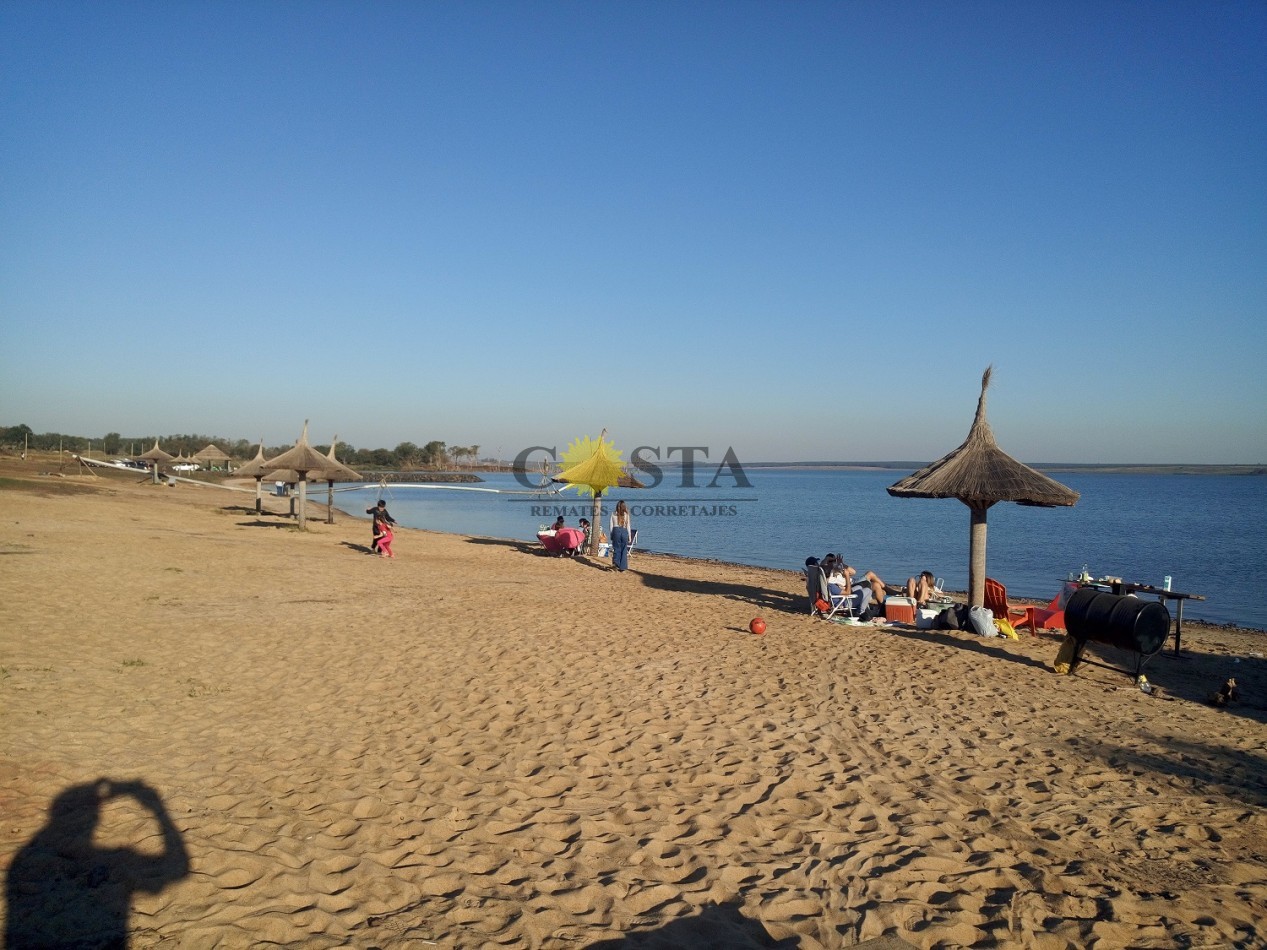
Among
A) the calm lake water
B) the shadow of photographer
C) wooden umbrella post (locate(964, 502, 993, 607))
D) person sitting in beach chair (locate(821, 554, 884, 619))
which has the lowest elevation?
the calm lake water

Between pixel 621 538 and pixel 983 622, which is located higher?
pixel 621 538

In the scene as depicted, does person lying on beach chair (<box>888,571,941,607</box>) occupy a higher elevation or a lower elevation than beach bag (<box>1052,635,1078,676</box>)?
higher

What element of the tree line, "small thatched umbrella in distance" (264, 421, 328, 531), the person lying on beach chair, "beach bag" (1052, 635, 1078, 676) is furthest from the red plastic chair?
the tree line

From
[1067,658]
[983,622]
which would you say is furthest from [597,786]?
[983,622]

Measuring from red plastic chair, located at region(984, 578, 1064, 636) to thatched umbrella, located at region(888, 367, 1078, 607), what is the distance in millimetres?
282

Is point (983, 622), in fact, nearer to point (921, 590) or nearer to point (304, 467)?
point (921, 590)

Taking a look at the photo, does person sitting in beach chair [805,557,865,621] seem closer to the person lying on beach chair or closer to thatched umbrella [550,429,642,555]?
the person lying on beach chair

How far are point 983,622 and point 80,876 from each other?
30.8 feet

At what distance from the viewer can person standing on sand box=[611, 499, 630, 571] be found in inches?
635

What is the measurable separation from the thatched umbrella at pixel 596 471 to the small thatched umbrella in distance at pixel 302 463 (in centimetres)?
768

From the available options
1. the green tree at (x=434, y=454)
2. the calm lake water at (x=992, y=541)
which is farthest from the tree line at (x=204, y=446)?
the calm lake water at (x=992, y=541)

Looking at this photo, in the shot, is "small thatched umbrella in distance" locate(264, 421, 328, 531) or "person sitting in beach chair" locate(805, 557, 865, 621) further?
"small thatched umbrella in distance" locate(264, 421, 328, 531)

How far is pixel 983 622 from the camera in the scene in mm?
9805

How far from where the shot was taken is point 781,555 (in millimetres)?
26344
